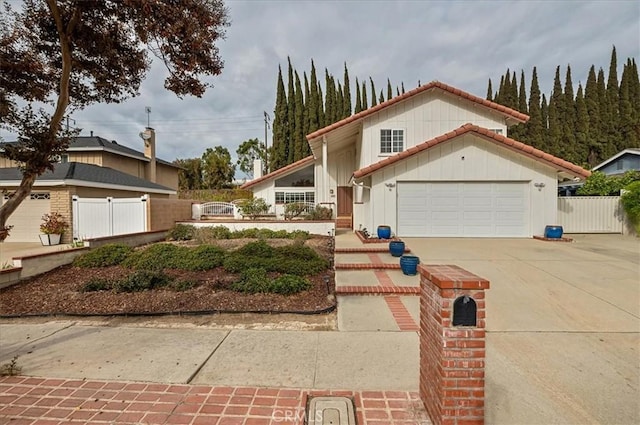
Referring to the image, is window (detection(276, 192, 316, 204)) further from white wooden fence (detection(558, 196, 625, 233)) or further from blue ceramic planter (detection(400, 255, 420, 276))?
white wooden fence (detection(558, 196, 625, 233))

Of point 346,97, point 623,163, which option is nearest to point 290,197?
point 346,97

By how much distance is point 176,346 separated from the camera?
3932 mm

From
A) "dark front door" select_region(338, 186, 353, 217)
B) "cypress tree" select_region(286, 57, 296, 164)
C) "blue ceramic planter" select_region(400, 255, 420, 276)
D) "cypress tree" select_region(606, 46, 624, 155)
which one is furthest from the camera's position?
"cypress tree" select_region(286, 57, 296, 164)

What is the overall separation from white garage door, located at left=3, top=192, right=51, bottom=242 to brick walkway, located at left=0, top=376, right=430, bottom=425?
12218 millimetres

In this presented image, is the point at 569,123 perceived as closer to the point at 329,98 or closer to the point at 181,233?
the point at 329,98

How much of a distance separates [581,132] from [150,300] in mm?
39997

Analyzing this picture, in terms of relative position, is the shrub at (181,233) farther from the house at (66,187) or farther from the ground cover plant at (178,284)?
the ground cover plant at (178,284)

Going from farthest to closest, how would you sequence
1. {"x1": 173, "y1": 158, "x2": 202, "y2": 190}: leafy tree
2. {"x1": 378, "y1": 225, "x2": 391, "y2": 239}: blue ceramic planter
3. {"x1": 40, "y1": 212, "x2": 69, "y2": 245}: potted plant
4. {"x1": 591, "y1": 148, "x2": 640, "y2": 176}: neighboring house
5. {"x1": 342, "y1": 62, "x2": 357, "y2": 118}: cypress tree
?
1. {"x1": 173, "y1": 158, "x2": 202, "y2": 190}: leafy tree
2. {"x1": 342, "y1": 62, "x2": 357, "y2": 118}: cypress tree
3. {"x1": 591, "y1": 148, "x2": 640, "y2": 176}: neighboring house
4. {"x1": 378, "y1": 225, "x2": 391, "y2": 239}: blue ceramic planter
5. {"x1": 40, "y1": 212, "x2": 69, "y2": 245}: potted plant

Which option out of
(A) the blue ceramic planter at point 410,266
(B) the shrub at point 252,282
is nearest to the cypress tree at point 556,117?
(A) the blue ceramic planter at point 410,266

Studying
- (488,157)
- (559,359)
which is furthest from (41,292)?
(488,157)

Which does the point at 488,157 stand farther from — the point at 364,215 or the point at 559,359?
the point at 559,359

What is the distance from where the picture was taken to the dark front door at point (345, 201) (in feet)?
61.5

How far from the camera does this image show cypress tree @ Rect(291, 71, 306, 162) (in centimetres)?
3114

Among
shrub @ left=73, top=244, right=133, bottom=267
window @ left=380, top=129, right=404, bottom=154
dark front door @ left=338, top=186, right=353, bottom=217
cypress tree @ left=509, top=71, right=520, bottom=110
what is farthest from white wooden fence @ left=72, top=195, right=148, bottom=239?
cypress tree @ left=509, top=71, right=520, bottom=110
